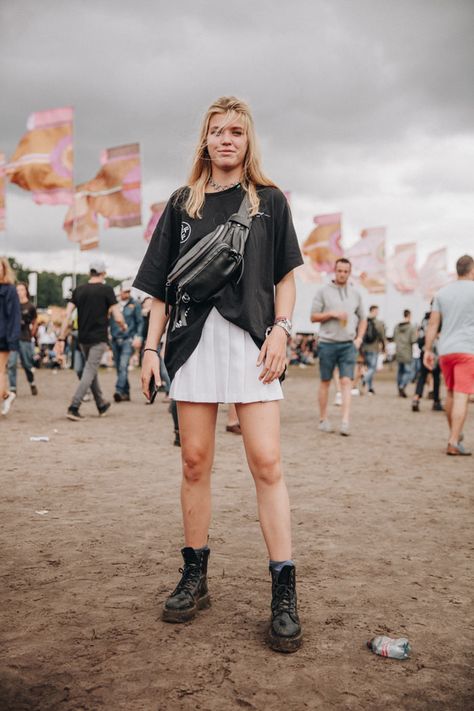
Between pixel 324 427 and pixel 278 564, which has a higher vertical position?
pixel 278 564

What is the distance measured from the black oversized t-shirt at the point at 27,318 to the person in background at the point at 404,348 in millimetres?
8336

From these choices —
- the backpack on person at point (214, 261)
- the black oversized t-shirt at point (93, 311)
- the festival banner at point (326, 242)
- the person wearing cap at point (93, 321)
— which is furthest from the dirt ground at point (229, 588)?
the festival banner at point (326, 242)

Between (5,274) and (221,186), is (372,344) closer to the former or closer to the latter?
(5,274)

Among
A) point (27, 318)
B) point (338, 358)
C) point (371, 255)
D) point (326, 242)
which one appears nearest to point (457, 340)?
point (338, 358)

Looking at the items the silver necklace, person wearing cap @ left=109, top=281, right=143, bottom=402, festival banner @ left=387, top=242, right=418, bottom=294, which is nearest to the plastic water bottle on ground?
the silver necklace

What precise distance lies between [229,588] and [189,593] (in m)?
0.41

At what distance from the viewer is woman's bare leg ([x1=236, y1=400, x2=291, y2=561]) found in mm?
3010

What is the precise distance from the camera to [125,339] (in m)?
14.0

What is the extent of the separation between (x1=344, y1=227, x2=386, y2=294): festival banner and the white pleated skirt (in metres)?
31.9

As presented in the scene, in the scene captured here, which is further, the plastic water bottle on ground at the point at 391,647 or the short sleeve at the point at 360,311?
the short sleeve at the point at 360,311

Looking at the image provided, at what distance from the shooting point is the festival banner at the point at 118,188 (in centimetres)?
2256

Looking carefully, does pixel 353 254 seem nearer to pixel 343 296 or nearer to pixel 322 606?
pixel 343 296

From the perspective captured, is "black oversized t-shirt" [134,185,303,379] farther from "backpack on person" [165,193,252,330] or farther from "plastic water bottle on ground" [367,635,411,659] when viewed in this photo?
"plastic water bottle on ground" [367,635,411,659]

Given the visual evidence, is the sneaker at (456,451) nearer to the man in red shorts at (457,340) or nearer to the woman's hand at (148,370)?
the man in red shorts at (457,340)
